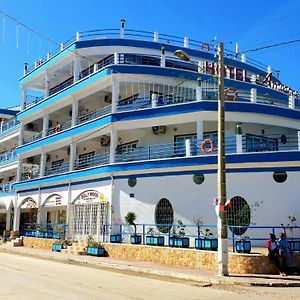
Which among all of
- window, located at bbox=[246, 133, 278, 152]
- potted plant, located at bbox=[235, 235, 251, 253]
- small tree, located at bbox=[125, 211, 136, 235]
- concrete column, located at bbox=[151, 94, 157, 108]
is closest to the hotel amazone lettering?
concrete column, located at bbox=[151, 94, 157, 108]

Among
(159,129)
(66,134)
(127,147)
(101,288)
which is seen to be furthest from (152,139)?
(101,288)

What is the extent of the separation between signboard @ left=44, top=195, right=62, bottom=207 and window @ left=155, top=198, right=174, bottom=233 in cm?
935

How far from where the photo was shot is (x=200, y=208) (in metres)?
20.0

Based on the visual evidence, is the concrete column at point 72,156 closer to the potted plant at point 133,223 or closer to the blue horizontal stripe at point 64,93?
the blue horizontal stripe at point 64,93

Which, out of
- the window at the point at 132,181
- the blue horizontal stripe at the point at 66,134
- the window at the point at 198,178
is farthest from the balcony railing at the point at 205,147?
the blue horizontal stripe at the point at 66,134

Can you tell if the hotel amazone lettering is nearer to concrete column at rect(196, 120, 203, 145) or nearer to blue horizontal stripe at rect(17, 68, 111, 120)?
concrete column at rect(196, 120, 203, 145)

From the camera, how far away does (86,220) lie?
83.0 feet

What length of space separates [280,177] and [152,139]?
8.74 metres

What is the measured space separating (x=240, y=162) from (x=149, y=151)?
5.85 m

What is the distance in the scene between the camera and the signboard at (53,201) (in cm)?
2855

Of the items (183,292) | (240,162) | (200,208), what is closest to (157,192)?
(200,208)

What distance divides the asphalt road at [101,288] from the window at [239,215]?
5758 millimetres

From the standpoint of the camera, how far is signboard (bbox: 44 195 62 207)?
28555mm

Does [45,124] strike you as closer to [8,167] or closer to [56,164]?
[56,164]
